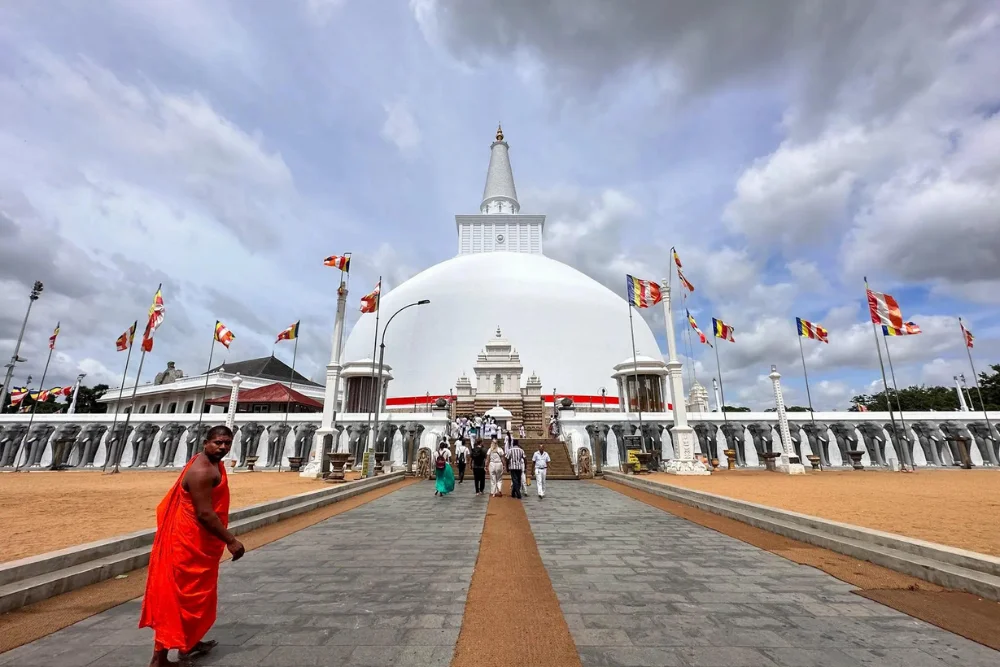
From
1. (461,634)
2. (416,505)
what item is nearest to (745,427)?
(416,505)

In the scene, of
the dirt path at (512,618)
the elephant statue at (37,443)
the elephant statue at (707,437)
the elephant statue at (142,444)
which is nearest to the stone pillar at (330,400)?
the elephant statue at (142,444)

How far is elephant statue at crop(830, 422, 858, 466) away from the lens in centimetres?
2225

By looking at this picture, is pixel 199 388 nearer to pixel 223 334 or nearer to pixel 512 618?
pixel 223 334

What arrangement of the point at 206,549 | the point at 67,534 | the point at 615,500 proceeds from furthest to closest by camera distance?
1. the point at 615,500
2. the point at 67,534
3. the point at 206,549

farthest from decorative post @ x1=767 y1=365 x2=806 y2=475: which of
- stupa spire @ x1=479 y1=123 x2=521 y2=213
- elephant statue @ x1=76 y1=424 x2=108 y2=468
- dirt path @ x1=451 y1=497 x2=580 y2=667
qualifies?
stupa spire @ x1=479 y1=123 x2=521 y2=213

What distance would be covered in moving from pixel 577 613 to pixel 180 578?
315 cm

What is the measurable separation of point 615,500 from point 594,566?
6.88 m

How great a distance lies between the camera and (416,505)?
1095 cm

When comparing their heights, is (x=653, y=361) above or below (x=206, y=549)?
above

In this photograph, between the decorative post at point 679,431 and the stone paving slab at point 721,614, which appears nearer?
the stone paving slab at point 721,614

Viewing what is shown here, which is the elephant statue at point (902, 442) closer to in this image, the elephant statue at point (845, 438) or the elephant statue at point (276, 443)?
the elephant statue at point (845, 438)

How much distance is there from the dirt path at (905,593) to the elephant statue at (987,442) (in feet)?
79.0

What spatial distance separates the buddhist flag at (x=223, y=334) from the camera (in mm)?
24350

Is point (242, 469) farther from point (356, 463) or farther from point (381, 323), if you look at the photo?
point (381, 323)
